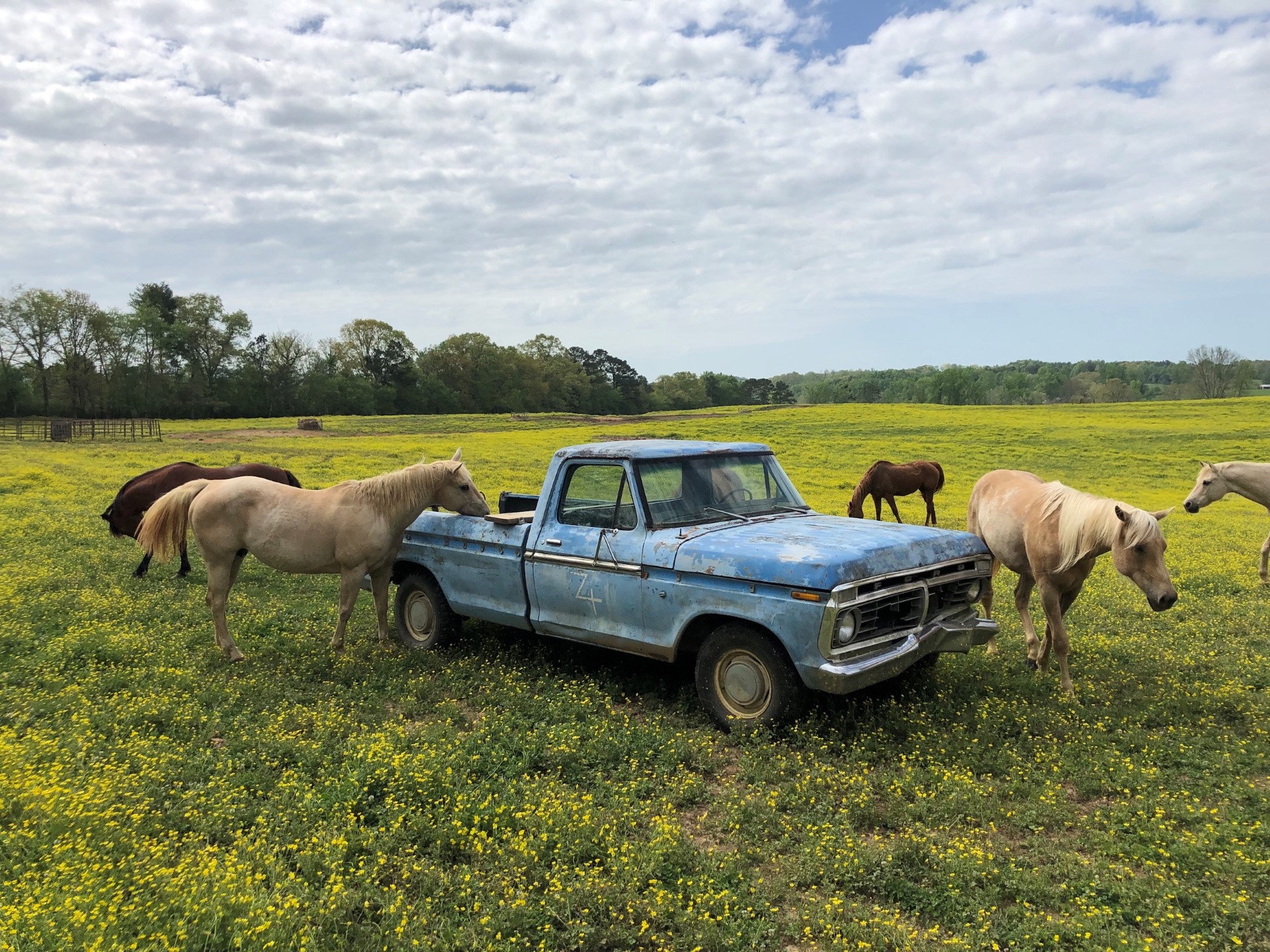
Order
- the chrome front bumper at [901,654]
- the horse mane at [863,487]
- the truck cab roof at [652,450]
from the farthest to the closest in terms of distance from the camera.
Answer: the horse mane at [863,487] → the truck cab roof at [652,450] → the chrome front bumper at [901,654]

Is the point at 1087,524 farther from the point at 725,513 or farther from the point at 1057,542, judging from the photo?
the point at 725,513

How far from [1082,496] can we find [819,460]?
25492 millimetres

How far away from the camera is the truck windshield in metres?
6.36

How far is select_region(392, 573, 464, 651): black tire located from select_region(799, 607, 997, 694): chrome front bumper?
4008 millimetres

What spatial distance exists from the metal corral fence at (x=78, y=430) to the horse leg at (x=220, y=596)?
141 feet

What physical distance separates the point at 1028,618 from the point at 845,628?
3.48 meters

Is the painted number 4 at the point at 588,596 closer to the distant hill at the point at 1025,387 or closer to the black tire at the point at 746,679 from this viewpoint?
the black tire at the point at 746,679

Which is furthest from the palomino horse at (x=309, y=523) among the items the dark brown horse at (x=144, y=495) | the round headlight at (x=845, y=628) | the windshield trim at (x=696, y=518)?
the round headlight at (x=845, y=628)

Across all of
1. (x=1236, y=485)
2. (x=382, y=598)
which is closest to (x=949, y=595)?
(x=382, y=598)

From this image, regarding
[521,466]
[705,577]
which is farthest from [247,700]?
[521,466]

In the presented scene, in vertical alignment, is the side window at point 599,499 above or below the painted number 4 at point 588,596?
above

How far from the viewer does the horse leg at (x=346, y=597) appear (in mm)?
7578

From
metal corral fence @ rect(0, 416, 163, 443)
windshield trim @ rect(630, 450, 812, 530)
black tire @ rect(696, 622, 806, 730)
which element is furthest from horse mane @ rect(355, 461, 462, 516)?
metal corral fence @ rect(0, 416, 163, 443)

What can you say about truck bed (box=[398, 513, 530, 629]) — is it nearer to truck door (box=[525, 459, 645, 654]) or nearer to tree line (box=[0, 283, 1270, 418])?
truck door (box=[525, 459, 645, 654])
